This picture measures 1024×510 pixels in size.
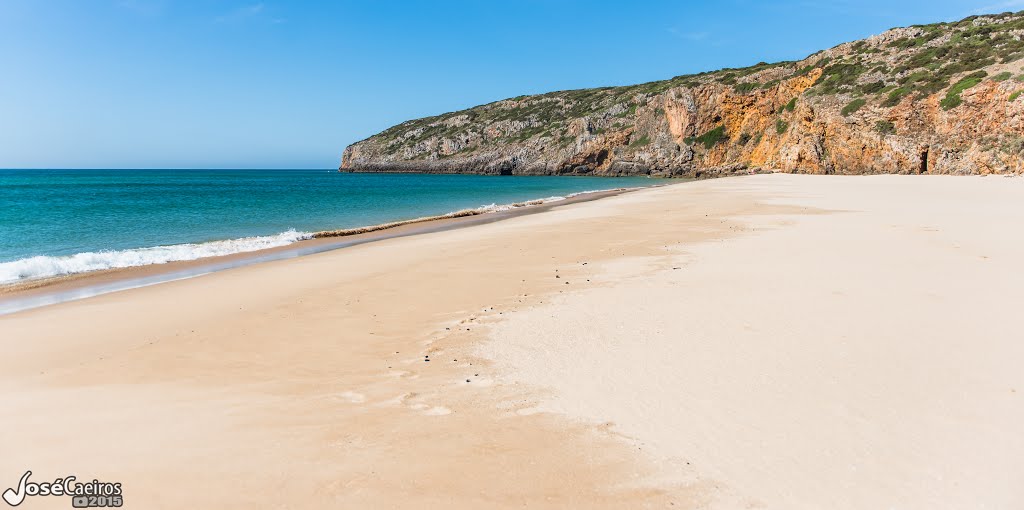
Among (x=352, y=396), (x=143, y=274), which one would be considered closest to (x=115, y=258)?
(x=143, y=274)

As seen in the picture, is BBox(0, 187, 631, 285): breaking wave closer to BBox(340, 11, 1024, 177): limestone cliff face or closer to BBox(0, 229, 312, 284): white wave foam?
BBox(0, 229, 312, 284): white wave foam

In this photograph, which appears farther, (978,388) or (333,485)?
(978,388)

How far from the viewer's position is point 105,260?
525 inches

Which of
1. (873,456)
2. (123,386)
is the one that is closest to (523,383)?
(873,456)

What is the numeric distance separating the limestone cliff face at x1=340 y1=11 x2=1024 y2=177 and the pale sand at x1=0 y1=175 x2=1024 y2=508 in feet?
117

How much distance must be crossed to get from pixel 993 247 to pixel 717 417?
9.48 meters

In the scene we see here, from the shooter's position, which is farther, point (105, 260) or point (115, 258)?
point (115, 258)

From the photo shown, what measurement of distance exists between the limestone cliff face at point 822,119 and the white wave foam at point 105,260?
41853 millimetres

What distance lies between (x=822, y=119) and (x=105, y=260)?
53.0 meters

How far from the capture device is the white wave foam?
12038 millimetres

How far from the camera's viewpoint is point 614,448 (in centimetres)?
329

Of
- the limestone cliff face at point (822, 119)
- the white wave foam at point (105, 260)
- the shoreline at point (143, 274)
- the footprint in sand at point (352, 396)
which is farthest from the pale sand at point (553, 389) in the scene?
the limestone cliff face at point (822, 119)

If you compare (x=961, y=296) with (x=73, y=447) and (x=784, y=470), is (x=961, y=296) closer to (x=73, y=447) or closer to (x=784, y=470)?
(x=784, y=470)

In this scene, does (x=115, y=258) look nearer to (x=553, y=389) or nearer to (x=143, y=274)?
(x=143, y=274)
